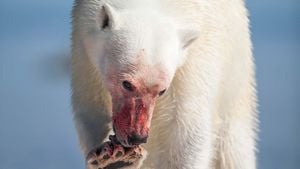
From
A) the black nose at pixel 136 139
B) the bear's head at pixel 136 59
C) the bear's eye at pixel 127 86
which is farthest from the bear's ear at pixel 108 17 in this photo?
the black nose at pixel 136 139

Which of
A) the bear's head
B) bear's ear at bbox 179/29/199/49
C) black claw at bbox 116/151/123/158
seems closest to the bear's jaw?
the bear's head

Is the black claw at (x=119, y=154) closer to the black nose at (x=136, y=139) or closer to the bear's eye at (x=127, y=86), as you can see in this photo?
the black nose at (x=136, y=139)

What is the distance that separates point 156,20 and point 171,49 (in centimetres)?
11

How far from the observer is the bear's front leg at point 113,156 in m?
2.73

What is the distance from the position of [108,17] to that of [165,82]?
11.9 inches

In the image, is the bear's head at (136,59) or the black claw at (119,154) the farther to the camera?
the black claw at (119,154)

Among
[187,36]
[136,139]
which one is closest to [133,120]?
[136,139]

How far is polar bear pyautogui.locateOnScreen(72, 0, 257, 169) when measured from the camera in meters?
2.58

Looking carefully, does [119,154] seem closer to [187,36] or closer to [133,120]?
[133,120]

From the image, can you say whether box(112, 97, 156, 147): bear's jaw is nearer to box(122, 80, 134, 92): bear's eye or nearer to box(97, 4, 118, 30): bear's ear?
box(122, 80, 134, 92): bear's eye

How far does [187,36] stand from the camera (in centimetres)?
267

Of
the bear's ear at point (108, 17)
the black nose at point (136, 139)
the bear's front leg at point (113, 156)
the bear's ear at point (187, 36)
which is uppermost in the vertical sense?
the bear's ear at point (108, 17)

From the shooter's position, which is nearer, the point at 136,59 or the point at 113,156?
the point at 136,59

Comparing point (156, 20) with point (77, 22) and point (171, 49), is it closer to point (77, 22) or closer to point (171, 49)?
point (171, 49)
